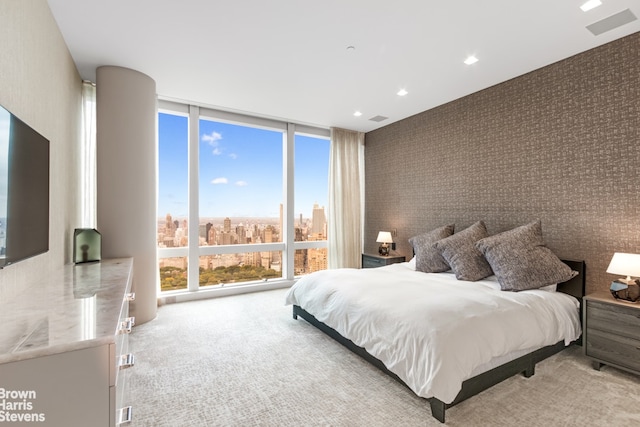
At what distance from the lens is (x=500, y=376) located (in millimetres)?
2207

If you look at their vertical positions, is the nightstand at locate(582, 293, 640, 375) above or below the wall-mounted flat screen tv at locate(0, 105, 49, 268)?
below

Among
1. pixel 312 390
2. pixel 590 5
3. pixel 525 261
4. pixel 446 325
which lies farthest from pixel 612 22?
pixel 312 390

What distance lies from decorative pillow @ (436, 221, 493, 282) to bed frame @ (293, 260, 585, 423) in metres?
0.74

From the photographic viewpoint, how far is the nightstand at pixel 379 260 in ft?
15.9

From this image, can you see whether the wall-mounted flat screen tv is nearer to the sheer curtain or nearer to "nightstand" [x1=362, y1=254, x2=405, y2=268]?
"nightstand" [x1=362, y1=254, x2=405, y2=268]

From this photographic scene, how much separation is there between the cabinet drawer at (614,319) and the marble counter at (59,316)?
3.40 m

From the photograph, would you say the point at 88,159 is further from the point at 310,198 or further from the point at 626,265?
the point at 626,265

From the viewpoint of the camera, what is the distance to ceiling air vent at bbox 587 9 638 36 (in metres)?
2.42

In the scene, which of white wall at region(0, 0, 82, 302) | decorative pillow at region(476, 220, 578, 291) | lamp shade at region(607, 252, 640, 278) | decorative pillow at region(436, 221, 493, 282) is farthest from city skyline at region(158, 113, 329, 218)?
lamp shade at region(607, 252, 640, 278)

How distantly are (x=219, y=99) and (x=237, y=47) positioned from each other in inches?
57.5

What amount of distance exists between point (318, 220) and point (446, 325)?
12.8 ft

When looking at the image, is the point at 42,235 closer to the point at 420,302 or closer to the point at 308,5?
the point at 308,5

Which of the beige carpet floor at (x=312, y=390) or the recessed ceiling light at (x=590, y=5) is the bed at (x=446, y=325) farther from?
the recessed ceiling light at (x=590, y=5)

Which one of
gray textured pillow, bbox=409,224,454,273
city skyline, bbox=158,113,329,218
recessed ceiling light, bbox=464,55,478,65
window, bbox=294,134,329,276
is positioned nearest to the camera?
recessed ceiling light, bbox=464,55,478,65
